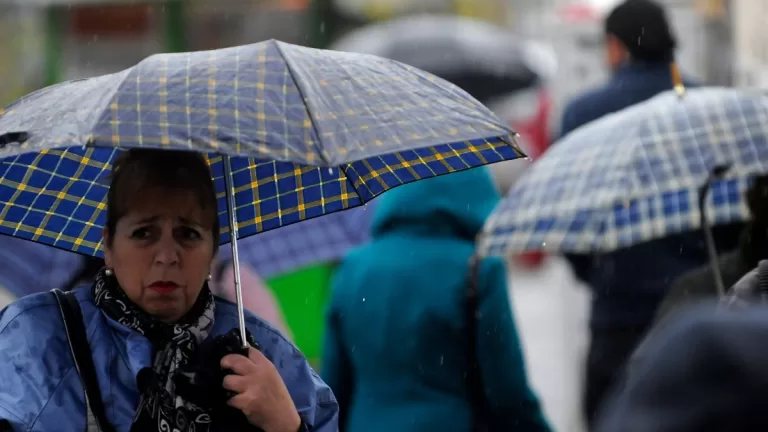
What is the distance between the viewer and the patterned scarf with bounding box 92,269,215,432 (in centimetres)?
291

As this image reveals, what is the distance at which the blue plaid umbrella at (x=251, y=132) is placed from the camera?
9.66ft

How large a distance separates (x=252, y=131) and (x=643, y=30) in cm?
413

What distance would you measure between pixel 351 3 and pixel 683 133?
58.0ft

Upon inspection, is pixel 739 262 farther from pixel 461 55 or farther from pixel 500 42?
pixel 500 42

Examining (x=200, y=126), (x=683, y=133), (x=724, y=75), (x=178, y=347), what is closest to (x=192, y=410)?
(x=178, y=347)

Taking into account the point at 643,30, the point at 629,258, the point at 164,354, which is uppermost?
the point at 164,354

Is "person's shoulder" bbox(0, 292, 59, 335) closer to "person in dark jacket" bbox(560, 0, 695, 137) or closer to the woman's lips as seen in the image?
the woman's lips

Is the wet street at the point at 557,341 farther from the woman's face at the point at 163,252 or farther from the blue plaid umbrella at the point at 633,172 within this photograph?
the woman's face at the point at 163,252

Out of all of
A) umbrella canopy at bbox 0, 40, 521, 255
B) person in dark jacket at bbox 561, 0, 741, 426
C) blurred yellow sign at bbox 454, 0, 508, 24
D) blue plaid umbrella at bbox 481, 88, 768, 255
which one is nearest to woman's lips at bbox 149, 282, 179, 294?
umbrella canopy at bbox 0, 40, 521, 255

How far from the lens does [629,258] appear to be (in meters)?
6.05

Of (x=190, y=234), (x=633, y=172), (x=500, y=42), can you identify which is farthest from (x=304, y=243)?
(x=500, y=42)

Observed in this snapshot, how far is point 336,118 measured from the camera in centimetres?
308

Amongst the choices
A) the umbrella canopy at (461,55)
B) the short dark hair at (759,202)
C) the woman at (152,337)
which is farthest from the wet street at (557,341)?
the woman at (152,337)

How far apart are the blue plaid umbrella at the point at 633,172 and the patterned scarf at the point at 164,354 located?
1.43 meters
